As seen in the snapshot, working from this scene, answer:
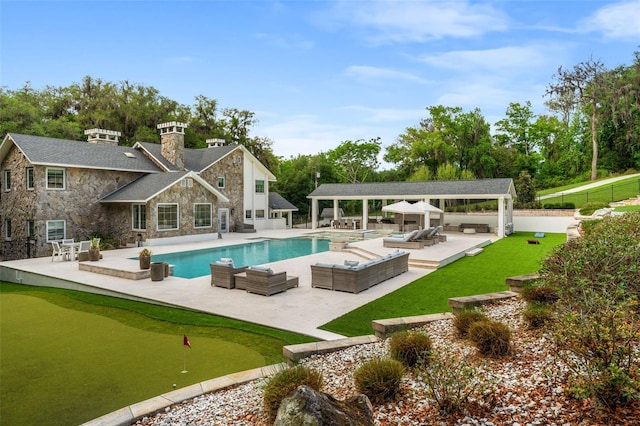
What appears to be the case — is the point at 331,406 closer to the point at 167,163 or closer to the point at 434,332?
the point at 434,332

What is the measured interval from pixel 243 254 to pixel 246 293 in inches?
351

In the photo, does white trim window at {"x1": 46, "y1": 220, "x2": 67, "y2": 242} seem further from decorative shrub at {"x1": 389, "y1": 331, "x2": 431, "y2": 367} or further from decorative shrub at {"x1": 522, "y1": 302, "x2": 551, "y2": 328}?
decorative shrub at {"x1": 522, "y1": 302, "x2": 551, "y2": 328}

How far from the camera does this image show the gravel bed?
299cm

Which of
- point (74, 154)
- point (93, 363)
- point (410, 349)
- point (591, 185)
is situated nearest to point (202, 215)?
point (74, 154)

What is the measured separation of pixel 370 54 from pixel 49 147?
18439 mm

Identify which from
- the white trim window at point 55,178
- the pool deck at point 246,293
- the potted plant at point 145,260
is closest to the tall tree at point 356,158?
the white trim window at point 55,178

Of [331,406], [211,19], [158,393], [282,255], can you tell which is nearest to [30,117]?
[211,19]

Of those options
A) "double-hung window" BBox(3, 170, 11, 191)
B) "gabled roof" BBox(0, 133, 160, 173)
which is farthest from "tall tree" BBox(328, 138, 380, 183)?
"double-hung window" BBox(3, 170, 11, 191)

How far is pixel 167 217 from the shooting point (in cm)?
2225

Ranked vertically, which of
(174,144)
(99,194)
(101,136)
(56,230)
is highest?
(101,136)

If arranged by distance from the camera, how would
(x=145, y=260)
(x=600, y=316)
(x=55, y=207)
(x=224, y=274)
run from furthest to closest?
1. (x=55, y=207)
2. (x=145, y=260)
3. (x=224, y=274)
4. (x=600, y=316)

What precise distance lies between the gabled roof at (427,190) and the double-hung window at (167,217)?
11.0m

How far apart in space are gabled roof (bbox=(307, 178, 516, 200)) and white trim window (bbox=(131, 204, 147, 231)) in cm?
1280

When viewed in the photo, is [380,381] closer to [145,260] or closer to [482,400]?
[482,400]
